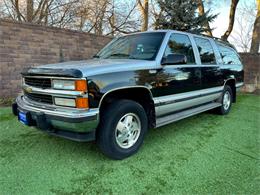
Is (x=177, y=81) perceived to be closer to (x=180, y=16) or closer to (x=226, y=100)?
(x=226, y=100)

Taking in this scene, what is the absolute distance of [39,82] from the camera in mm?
3107

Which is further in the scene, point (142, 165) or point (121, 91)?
point (121, 91)

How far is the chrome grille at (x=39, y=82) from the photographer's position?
9.74ft

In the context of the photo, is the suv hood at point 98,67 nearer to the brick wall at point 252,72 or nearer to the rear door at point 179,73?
the rear door at point 179,73

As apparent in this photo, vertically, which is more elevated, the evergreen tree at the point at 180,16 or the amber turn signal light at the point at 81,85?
the evergreen tree at the point at 180,16

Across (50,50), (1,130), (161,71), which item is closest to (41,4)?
(50,50)

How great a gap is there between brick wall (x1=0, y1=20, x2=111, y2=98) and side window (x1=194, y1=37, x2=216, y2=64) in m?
4.19

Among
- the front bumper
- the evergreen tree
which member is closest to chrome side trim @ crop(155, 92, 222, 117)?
A: the front bumper

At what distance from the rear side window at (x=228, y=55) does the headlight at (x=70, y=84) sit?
415 centimetres

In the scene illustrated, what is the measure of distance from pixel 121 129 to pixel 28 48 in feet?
15.3

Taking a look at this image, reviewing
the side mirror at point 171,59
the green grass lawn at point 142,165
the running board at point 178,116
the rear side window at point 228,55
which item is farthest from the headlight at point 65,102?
the rear side window at point 228,55

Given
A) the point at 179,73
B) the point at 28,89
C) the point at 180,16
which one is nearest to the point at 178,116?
the point at 179,73

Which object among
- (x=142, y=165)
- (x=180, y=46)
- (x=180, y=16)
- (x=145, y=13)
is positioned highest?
(x=145, y=13)

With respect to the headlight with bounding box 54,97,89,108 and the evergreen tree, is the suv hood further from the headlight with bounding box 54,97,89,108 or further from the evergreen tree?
the evergreen tree
